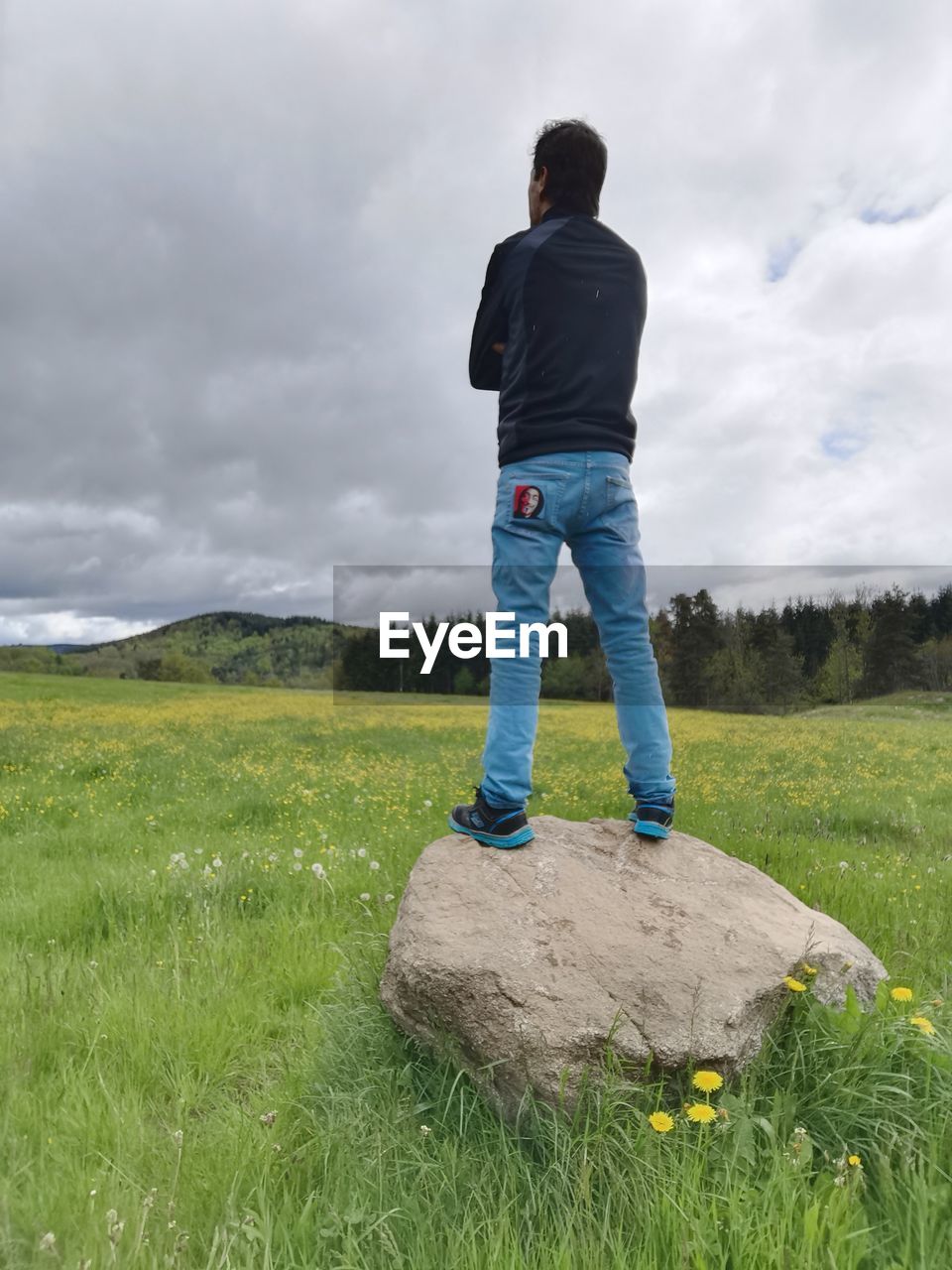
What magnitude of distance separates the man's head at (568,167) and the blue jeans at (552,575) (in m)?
1.40

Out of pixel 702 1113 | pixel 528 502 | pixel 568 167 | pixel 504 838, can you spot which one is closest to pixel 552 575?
pixel 528 502

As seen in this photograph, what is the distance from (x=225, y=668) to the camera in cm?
7394

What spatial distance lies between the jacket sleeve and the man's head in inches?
16.5

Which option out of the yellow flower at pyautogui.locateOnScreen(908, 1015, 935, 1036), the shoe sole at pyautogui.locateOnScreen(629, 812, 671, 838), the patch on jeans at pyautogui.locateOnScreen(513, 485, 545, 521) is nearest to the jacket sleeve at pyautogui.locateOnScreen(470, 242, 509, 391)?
the patch on jeans at pyautogui.locateOnScreen(513, 485, 545, 521)

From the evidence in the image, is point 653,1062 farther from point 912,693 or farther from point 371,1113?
point 912,693

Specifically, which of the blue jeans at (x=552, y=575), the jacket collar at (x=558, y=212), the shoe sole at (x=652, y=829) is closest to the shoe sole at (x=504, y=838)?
the blue jeans at (x=552, y=575)

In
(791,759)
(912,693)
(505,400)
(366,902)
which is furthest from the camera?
(912,693)

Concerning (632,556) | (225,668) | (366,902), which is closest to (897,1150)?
(632,556)

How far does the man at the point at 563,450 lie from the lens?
140 inches

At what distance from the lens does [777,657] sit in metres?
22.0

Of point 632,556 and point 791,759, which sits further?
point 791,759

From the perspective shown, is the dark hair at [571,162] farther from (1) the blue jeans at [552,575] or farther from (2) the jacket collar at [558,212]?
(1) the blue jeans at [552,575]

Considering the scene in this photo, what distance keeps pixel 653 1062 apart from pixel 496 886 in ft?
3.15

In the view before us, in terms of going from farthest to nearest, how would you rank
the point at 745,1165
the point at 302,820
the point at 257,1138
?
the point at 302,820
the point at 257,1138
the point at 745,1165
